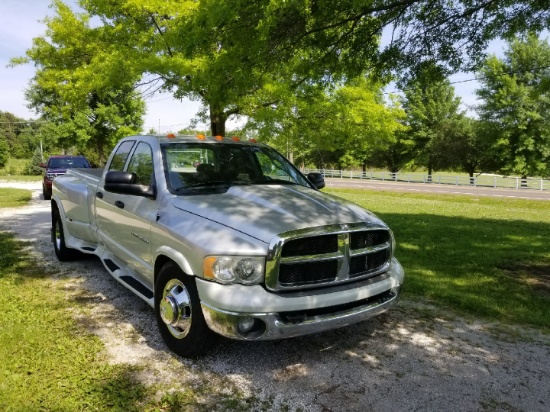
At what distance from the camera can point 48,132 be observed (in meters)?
35.1

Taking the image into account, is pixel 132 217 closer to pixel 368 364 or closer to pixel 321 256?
pixel 321 256

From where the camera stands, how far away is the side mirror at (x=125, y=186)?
3717mm

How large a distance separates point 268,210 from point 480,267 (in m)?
4.67

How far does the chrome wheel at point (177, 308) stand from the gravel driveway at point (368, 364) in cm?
25

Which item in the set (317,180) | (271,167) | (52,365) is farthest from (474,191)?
(52,365)

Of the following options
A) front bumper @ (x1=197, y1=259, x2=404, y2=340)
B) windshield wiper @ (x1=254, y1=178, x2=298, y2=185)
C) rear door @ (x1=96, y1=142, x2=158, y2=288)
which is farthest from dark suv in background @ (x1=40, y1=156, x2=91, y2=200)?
front bumper @ (x1=197, y1=259, x2=404, y2=340)

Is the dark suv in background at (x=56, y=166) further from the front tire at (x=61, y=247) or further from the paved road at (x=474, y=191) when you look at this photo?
the paved road at (x=474, y=191)

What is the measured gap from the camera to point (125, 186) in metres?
3.72

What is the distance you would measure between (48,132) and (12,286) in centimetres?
3446

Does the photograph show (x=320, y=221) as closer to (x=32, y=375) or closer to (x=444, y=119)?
(x=32, y=375)

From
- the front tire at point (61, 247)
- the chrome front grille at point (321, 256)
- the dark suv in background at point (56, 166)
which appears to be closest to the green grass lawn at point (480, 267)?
the chrome front grille at point (321, 256)

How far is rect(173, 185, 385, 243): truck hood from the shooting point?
312cm

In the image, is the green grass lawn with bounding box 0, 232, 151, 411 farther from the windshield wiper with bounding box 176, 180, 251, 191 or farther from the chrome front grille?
the windshield wiper with bounding box 176, 180, 251, 191

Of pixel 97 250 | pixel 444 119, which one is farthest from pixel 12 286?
pixel 444 119
